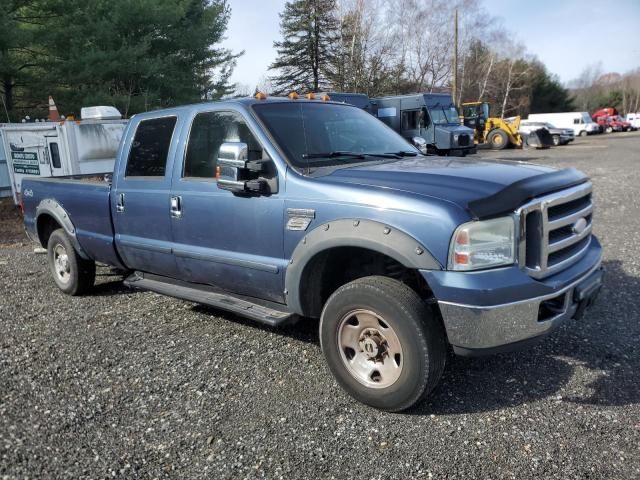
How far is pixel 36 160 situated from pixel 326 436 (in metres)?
10.5

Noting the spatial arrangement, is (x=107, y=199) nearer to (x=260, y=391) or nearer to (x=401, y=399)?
(x=260, y=391)

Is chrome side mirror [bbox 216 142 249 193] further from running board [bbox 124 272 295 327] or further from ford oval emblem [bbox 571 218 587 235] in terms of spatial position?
ford oval emblem [bbox 571 218 587 235]

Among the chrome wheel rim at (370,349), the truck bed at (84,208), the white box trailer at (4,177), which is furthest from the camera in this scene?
the white box trailer at (4,177)

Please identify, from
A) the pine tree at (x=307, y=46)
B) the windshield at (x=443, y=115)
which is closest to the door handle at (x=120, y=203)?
the windshield at (x=443, y=115)

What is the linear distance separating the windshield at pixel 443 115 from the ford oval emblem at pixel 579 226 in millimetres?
18076

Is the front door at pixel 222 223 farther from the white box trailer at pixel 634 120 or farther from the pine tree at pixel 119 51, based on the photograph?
the white box trailer at pixel 634 120

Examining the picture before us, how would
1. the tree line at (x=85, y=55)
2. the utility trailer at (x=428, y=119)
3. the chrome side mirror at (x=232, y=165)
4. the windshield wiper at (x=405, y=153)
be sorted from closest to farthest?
the chrome side mirror at (x=232, y=165)
the windshield wiper at (x=405, y=153)
the tree line at (x=85, y=55)
the utility trailer at (x=428, y=119)

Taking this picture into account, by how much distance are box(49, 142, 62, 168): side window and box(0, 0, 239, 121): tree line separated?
4818 mm

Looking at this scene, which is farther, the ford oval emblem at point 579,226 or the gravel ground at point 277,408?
the ford oval emblem at point 579,226

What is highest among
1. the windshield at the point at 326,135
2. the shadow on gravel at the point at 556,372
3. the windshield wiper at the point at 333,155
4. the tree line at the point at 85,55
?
the tree line at the point at 85,55

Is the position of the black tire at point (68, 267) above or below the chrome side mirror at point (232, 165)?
below

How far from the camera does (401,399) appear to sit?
10.2 feet

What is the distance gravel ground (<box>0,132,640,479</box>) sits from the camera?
275cm

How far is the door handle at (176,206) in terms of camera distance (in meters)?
4.27
